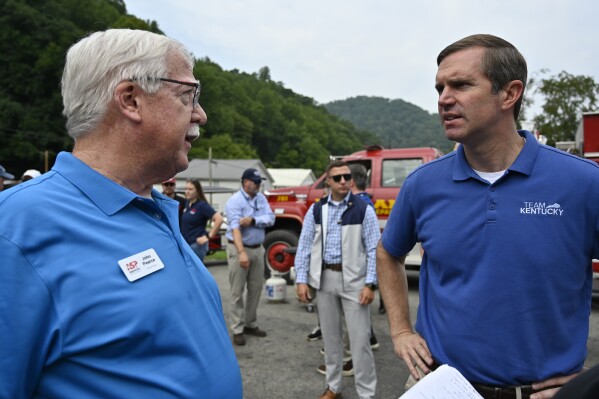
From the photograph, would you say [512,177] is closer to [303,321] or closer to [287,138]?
[303,321]

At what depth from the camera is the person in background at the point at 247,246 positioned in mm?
6180

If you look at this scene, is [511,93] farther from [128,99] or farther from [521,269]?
[128,99]

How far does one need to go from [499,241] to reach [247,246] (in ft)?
16.0

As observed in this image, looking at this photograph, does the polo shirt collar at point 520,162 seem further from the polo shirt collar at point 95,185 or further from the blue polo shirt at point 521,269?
the polo shirt collar at point 95,185

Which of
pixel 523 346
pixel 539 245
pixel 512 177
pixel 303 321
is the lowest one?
pixel 303 321

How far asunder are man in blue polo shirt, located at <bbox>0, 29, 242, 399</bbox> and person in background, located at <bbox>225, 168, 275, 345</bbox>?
15.2 feet

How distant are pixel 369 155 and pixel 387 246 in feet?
23.9

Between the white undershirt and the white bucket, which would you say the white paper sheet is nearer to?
the white undershirt

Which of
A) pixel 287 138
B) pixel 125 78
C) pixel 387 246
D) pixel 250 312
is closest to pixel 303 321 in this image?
pixel 250 312

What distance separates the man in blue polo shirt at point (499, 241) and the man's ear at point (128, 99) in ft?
3.65

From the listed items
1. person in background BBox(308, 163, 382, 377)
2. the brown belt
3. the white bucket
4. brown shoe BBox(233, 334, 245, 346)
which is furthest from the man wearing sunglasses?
the white bucket

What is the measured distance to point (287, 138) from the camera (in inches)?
3826

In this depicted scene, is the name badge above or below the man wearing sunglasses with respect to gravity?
above

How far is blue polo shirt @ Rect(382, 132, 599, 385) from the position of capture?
5.44ft
